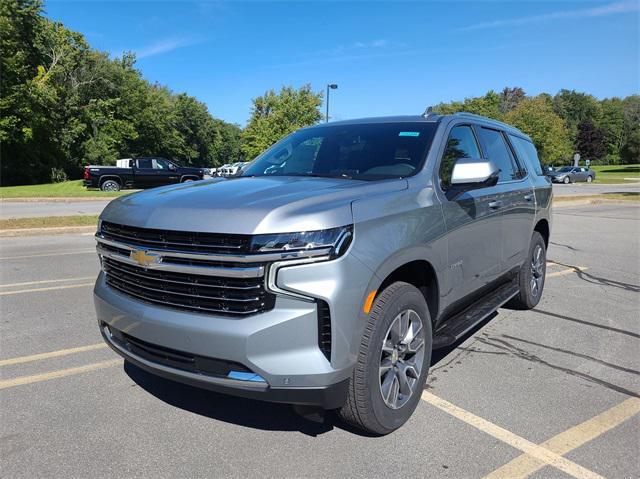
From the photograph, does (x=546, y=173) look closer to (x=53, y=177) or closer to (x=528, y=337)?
(x=528, y=337)

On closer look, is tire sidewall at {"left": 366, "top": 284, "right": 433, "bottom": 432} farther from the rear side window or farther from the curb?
the curb

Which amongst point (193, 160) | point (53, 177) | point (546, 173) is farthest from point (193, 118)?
point (546, 173)

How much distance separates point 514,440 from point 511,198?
2437 millimetres

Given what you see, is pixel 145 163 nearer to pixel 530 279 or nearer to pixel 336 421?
pixel 530 279

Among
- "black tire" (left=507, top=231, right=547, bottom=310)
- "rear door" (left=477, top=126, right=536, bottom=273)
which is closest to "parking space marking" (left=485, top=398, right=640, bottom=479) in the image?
"rear door" (left=477, top=126, right=536, bottom=273)

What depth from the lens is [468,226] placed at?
3779 mm

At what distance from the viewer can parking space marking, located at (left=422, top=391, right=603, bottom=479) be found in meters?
2.71

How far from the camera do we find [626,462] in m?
2.78

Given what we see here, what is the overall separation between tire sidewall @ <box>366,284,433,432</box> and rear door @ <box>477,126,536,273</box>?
1.73m

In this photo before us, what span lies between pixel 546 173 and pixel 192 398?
5274 millimetres

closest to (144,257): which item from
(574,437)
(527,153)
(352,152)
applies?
(352,152)

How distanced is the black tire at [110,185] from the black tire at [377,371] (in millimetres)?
25963

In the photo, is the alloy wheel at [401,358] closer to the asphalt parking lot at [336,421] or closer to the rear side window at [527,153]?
the asphalt parking lot at [336,421]


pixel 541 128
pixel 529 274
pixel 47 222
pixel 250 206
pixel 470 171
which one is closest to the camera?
pixel 250 206
